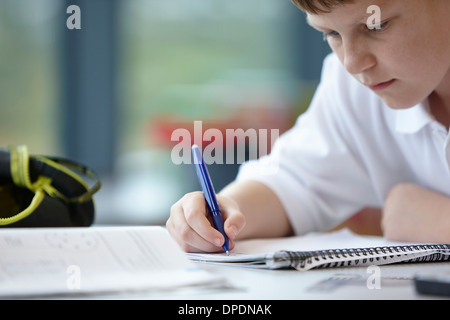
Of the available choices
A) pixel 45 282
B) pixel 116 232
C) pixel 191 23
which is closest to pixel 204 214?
pixel 116 232

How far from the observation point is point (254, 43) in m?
3.02

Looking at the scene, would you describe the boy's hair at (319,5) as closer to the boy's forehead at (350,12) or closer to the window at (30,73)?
the boy's forehead at (350,12)

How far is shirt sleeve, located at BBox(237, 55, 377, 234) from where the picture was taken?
3.13 ft

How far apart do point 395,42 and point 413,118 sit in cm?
21

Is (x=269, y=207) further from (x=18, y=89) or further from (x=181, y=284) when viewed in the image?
(x=18, y=89)

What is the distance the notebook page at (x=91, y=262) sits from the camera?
1.46 feet

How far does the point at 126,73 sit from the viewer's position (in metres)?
2.95

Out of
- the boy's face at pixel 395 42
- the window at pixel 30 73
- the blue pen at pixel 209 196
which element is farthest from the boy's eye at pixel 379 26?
the window at pixel 30 73

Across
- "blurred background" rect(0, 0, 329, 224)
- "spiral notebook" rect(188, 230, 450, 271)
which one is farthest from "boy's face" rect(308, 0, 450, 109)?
"blurred background" rect(0, 0, 329, 224)

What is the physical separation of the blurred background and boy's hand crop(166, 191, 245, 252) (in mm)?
2173

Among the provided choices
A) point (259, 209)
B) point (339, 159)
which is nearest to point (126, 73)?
point (339, 159)

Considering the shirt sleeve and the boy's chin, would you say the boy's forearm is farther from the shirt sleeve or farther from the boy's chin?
the boy's chin

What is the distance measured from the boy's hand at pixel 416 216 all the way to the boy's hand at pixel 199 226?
0.24 meters

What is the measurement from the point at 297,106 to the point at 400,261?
234 centimetres
